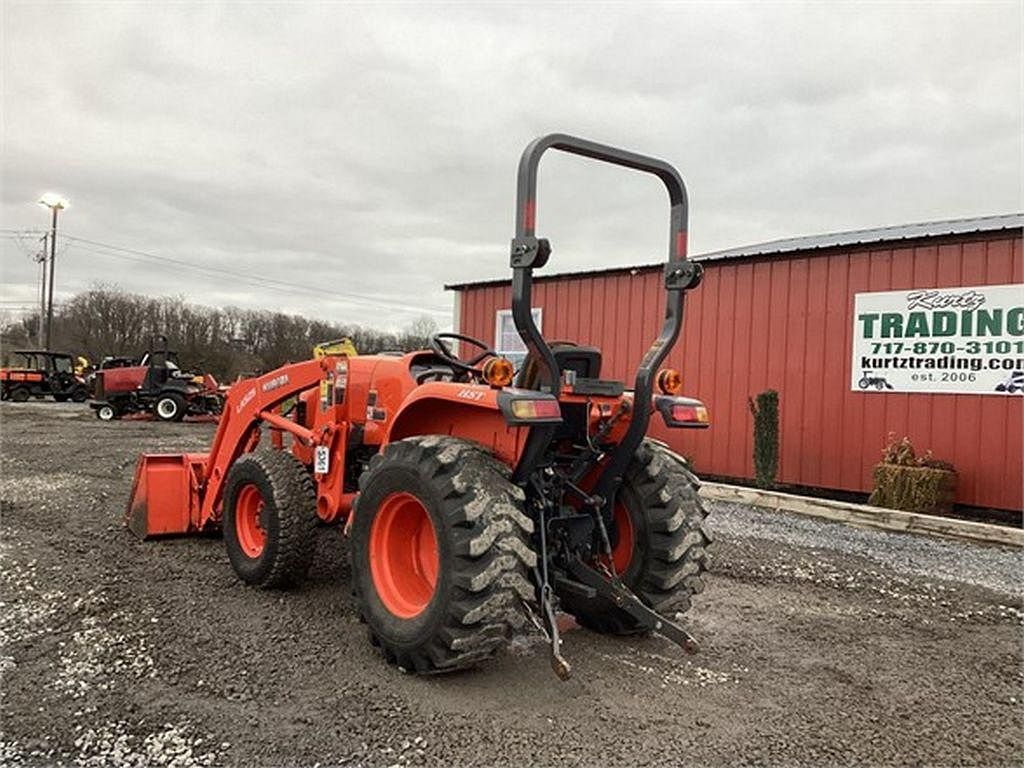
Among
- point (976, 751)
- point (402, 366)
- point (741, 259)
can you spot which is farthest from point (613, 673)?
point (741, 259)

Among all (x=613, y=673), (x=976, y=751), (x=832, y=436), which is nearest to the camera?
(x=976, y=751)

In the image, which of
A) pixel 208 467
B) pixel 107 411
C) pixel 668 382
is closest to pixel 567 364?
pixel 668 382

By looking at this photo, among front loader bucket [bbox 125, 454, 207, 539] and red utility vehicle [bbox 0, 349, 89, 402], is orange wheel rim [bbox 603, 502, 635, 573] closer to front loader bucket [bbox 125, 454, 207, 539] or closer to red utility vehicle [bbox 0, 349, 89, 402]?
front loader bucket [bbox 125, 454, 207, 539]

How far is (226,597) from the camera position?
488 cm

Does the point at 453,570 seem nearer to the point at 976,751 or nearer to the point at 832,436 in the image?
the point at 976,751

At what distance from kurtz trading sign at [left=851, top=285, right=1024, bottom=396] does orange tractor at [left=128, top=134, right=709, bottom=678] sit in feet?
19.2

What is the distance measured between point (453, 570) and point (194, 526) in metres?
3.62

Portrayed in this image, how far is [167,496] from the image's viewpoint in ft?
20.5

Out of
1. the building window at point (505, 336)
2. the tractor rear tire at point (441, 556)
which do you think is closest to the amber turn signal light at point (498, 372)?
the tractor rear tire at point (441, 556)

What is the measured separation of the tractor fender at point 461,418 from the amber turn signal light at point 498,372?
52 millimetres

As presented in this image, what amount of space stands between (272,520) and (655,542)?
7.43 ft

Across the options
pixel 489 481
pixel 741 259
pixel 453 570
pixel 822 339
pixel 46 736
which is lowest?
pixel 46 736

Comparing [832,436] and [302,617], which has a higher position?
[832,436]

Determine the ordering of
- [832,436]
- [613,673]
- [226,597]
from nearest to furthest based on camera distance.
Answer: [613,673] < [226,597] < [832,436]
